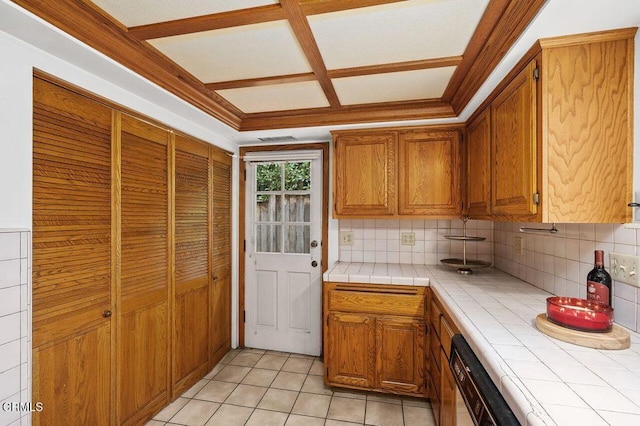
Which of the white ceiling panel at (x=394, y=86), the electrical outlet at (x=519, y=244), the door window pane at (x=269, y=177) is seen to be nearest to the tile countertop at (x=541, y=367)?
the electrical outlet at (x=519, y=244)

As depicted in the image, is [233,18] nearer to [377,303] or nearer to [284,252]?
[377,303]

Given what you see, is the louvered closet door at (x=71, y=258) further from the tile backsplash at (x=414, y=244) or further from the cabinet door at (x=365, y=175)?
the tile backsplash at (x=414, y=244)

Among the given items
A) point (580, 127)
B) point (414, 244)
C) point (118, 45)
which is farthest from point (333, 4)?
point (414, 244)

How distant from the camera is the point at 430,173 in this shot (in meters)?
2.43

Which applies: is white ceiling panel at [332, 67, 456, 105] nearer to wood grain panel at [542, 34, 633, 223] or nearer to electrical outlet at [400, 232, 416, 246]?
wood grain panel at [542, 34, 633, 223]

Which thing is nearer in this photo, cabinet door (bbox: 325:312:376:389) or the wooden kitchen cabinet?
the wooden kitchen cabinet

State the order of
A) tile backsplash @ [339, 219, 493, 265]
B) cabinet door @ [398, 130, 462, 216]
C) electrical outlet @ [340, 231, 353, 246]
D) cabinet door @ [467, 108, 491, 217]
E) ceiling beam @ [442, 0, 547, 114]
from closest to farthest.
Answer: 1. ceiling beam @ [442, 0, 547, 114]
2. cabinet door @ [467, 108, 491, 217]
3. cabinet door @ [398, 130, 462, 216]
4. tile backsplash @ [339, 219, 493, 265]
5. electrical outlet @ [340, 231, 353, 246]

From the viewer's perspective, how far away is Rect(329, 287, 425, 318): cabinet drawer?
2.12 m

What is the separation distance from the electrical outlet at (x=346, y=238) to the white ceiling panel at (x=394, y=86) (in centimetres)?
119

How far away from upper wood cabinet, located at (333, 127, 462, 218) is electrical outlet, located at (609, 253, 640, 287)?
1.15 m

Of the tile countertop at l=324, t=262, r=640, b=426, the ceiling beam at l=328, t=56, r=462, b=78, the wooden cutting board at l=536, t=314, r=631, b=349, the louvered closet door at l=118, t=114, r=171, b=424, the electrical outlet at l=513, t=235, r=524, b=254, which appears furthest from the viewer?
the electrical outlet at l=513, t=235, r=524, b=254

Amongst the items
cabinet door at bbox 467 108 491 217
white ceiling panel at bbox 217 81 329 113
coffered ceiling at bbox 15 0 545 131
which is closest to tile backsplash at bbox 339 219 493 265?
cabinet door at bbox 467 108 491 217

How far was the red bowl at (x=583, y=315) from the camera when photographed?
1081 millimetres

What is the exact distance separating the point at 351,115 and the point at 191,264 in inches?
67.5
